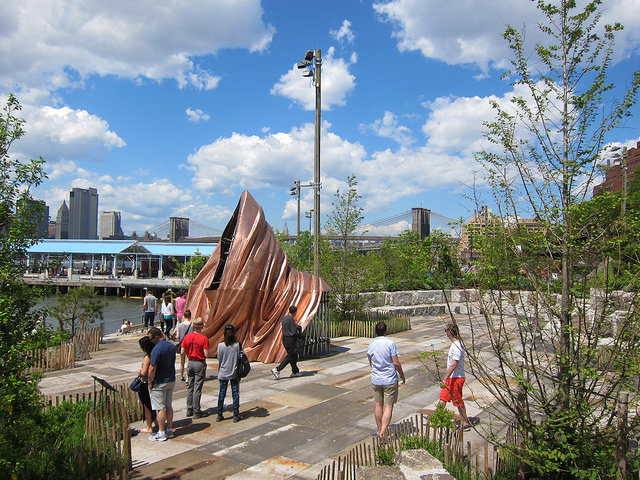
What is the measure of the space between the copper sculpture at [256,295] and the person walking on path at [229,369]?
4.48 meters

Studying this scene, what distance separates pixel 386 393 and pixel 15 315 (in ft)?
16.1

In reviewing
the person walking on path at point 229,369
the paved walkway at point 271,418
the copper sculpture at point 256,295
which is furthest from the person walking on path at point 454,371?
the copper sculpture at point 256,295

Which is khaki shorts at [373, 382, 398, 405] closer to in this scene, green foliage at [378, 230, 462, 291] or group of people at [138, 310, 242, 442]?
green foliage at [378, 230, 462, 291]

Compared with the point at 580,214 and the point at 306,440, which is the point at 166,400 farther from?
the point at 580,214

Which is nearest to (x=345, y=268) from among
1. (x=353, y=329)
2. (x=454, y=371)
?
(x=353, y=329)

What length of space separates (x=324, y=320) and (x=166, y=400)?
7586mm

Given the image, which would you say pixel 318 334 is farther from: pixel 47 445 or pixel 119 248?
pixel 119 248

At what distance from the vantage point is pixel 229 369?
8.38 metres

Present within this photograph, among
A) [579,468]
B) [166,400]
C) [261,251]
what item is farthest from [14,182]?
[261,251]

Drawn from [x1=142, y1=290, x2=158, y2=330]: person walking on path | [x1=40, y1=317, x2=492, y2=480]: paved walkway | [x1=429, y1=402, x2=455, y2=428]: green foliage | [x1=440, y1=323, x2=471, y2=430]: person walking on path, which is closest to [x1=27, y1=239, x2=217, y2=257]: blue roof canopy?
[x1=142, y1=290, x2=158, y2=330]: person walking on path

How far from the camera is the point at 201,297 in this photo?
1442cm

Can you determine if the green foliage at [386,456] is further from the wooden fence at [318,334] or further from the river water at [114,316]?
the river water at [114,316]

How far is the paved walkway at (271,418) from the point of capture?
6.41 meters

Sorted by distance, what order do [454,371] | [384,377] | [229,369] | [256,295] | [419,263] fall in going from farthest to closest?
[256,295]
[419,263]
[229,369]
[454,371]
[384,377]
